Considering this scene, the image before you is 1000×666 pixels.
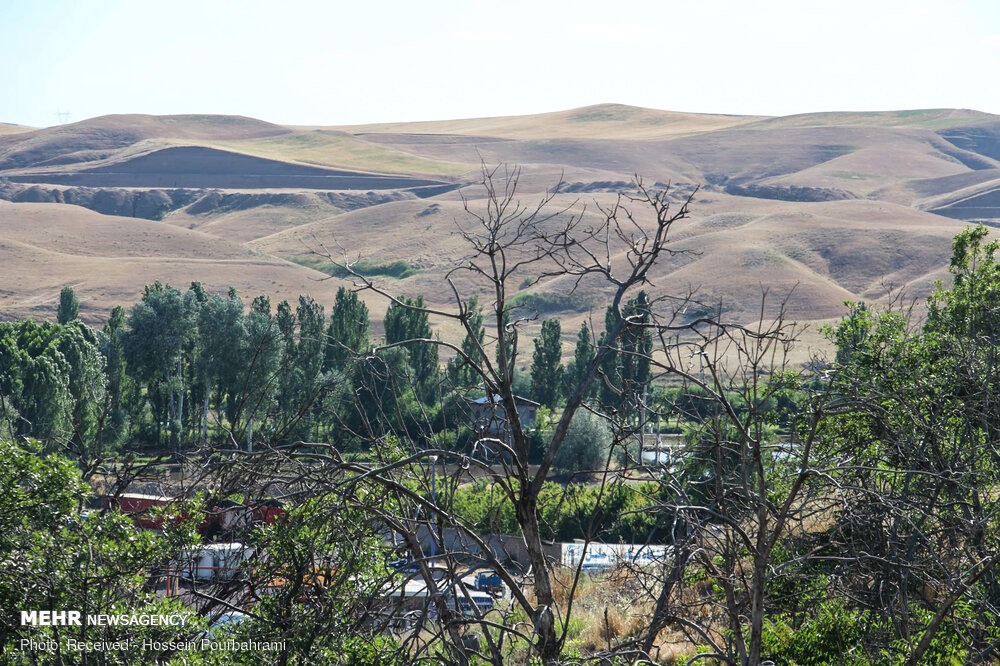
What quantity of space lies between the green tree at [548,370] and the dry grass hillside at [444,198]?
8089mm

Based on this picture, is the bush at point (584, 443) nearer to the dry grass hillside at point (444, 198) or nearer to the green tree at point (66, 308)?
the dry grass hillside at point (444, 198)

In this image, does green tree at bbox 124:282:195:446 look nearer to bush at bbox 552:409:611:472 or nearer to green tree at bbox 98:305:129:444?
green tree at bbox 98:305:129:444

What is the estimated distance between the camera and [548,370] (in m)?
44.0

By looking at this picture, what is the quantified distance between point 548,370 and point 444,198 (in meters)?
91.6

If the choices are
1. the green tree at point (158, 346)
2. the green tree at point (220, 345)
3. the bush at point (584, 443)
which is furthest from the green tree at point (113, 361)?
the bush at point (584, 443)

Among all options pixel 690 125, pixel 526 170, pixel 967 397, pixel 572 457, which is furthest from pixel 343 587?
pixel 690 125

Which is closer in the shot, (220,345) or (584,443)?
(584,443)

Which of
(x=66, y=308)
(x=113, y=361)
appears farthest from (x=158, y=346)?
(x=66, y=308)

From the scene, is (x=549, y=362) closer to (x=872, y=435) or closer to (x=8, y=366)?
(x=8, y=366)

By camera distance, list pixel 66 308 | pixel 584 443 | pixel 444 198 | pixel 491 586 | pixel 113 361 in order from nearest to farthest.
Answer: pixel 491 586
pixel 113 361
pixel 584 443
pixel 66 308
pixel 444 198

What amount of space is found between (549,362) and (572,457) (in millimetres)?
9793

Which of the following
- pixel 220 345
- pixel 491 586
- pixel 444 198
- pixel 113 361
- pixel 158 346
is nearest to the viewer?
pixel 491 586

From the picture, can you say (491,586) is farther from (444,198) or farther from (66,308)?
(444,198)

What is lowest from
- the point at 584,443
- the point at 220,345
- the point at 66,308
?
the point at 584,443
